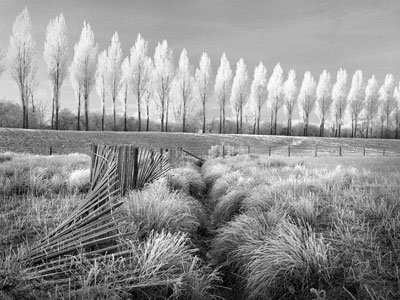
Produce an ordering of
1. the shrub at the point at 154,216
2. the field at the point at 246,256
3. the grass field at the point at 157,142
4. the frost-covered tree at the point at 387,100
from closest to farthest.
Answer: the field at the point at 246,256 < the shrub at the point at 154,216 < the grass field at the point at 157,142 < the frost-covered tree at the point at 387,100

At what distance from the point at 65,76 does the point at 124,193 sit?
2927 centimetres

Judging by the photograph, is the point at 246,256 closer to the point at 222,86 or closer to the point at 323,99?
the point at 222,86

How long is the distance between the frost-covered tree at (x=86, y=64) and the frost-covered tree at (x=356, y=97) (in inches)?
1574

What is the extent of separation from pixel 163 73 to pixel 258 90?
15.8 meters

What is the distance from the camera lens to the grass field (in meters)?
20.3

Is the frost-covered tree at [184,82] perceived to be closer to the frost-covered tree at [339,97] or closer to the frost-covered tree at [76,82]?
the frost-covered tree at [76,82]

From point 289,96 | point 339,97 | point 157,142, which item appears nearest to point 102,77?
point 157,142

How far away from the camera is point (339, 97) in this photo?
1697 inches

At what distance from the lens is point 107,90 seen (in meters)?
32.4

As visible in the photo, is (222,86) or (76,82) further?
(222,86)

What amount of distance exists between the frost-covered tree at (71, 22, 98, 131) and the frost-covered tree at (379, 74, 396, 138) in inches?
1839

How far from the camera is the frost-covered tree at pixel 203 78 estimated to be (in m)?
37.8

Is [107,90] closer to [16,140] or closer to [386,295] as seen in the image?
[16,140]

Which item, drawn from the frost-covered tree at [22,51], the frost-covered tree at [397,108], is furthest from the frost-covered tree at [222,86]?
the frost-covered tree at [397,108]
